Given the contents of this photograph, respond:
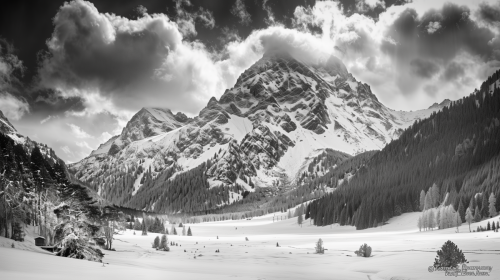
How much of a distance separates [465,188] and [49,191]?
4900 inches

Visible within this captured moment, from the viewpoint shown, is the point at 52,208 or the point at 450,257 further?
the point at 52,208

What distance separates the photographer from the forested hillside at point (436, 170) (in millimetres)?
133250

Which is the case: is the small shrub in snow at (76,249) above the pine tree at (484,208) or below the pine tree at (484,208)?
above

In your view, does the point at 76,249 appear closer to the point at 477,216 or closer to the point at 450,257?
the point at 450,257

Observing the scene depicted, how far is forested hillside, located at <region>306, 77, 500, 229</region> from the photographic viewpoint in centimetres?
13325

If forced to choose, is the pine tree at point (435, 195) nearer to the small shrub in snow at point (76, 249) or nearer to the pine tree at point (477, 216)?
the pine tree at point (477, 216)

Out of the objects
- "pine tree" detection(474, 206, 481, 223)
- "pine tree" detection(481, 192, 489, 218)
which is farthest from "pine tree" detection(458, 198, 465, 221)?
"pine tree" detection(481, 192, 489, 218)

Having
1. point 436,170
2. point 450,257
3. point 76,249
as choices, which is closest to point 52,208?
point 76,249

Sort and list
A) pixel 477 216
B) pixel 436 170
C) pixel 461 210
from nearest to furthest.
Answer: pixel 477 216 < pixel 461 210 < pixel 436 170

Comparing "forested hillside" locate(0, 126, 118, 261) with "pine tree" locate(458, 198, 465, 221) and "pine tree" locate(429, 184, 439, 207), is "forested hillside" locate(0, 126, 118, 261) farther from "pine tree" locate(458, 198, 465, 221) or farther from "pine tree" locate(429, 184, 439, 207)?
"pine tree" locate(429, 184, 439, 207)

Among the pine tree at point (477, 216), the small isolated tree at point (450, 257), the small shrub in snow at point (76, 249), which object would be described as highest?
the small shrub in snow at point (76, 249)

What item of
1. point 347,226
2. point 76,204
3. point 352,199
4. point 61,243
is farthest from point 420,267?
point 352,199

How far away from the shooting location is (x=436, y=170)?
517 feet

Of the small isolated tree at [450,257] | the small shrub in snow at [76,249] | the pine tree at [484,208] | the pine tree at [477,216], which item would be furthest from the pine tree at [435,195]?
the small shrub in snow at [76,249]
